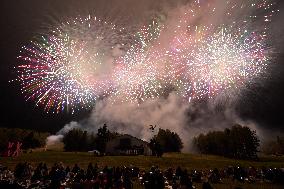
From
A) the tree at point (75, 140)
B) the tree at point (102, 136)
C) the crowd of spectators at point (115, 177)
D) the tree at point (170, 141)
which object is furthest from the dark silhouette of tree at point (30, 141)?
the crowd of spectators at point (115, 177)

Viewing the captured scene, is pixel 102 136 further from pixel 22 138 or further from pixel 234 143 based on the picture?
pixel 234 143

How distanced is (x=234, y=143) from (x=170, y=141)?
967 inches

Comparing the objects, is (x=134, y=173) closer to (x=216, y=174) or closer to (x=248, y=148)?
(x=216, y=174)

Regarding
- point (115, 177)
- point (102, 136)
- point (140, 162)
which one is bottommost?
point (115, 177)

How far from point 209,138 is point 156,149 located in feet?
234

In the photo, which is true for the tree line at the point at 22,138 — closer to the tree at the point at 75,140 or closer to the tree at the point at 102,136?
the tree at the point at 75,140

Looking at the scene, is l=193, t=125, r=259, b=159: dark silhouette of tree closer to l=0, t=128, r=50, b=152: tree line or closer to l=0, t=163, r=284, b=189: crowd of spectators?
l=0, t=128, r=50, b=152: tree line

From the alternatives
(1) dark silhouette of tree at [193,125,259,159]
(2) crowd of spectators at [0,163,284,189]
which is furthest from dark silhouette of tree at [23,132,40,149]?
(2) crowd of spectators at [0,163,284,189]

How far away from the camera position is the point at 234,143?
114625 mm

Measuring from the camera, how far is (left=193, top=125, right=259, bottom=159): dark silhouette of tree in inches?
4388

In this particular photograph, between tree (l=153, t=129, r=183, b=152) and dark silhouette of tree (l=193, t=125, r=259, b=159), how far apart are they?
51.5ft

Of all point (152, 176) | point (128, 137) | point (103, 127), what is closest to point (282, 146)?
point (128, 137)

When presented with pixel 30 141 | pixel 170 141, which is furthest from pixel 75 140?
pixel 170 141

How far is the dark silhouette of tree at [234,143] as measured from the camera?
111450 mm
